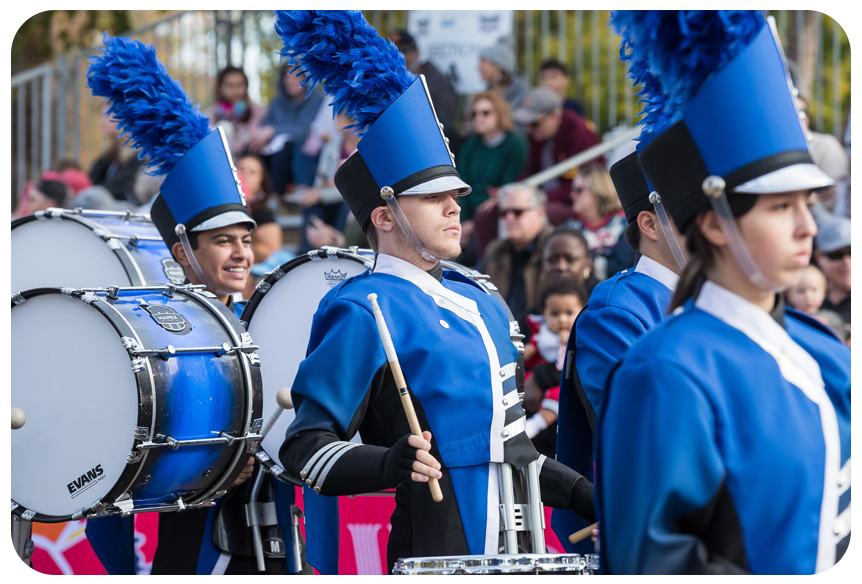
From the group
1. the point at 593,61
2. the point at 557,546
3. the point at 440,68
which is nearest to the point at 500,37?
the point at 440,68

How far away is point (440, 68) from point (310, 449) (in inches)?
294

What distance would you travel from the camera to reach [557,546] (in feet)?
14.3

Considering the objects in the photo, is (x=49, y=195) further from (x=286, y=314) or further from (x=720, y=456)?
(x=720, y=456)

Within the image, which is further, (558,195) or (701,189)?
(558,195)

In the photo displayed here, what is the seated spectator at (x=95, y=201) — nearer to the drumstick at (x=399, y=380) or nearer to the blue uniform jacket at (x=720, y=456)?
the drumstick at (x=399, y=380)

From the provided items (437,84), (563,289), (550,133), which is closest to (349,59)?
(563,289)

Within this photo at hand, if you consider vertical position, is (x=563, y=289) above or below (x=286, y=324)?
below

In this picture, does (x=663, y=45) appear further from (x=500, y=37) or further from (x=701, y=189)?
(x=500, y=37)

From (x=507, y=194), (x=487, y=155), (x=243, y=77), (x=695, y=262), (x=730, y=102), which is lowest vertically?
(x=695, y=262)

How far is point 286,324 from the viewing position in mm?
4164

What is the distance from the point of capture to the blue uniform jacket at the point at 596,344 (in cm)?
326

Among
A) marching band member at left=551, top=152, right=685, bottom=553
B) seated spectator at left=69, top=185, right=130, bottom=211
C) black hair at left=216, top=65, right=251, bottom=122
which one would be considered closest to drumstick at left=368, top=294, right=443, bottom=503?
marching band member at left=551, top=152, right=685, bottom=553

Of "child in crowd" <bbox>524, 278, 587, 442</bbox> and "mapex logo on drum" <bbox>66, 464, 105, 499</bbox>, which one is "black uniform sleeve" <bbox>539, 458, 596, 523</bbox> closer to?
"mapex logo on drum" <bbox>66, 464, 105, 499</bbox>

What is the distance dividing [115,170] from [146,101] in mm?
6686
